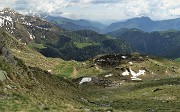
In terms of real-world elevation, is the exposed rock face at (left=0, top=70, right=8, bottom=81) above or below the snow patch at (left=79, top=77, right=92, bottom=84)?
above

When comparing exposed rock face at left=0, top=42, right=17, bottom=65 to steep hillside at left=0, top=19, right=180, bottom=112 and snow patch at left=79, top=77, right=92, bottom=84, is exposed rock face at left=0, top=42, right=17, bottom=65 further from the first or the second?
snow patch at left=79, top=77, right=92, bottom=84

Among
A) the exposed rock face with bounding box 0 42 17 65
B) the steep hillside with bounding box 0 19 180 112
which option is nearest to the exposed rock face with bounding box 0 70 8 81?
the steep hillside with bounding box 0 19 180 112

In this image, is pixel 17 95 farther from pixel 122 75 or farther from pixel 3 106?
pixel 122 75

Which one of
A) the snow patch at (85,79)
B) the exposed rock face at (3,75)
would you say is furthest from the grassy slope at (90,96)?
the snow patch at (85,79)

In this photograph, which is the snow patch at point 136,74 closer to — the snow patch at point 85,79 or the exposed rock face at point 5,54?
the snow patch at point 85,79

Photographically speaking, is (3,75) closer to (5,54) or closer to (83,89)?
(5,54)

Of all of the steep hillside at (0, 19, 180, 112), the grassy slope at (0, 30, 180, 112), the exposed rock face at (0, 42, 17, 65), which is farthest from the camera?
the exposed rock face at (0, 42, 17, 65)

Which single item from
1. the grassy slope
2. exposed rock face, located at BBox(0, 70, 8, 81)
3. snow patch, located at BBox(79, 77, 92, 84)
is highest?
exposed rock face, located at BBox(0, 70, 8, 81)

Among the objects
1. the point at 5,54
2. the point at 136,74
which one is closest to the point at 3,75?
the point at 5,54

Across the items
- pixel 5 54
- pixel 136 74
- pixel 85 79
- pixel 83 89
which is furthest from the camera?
pixel 136 74

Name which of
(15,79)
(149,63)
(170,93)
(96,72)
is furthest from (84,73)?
(15,79)

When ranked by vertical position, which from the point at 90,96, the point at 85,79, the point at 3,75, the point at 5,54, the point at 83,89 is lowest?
the point at 85,79

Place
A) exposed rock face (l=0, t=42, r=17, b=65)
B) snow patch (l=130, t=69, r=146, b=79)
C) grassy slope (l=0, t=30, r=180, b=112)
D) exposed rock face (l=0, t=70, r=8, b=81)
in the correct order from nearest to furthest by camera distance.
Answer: grassy slope (l=0, t=30, r=180, b=112), exposed rock face (l=0, t=70, r=8, b=81), exposed rock face (l=0, t=42, r=17, b=65), snow patch (l=130, t=69, r=146, b=79)

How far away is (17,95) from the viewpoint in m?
35.6
